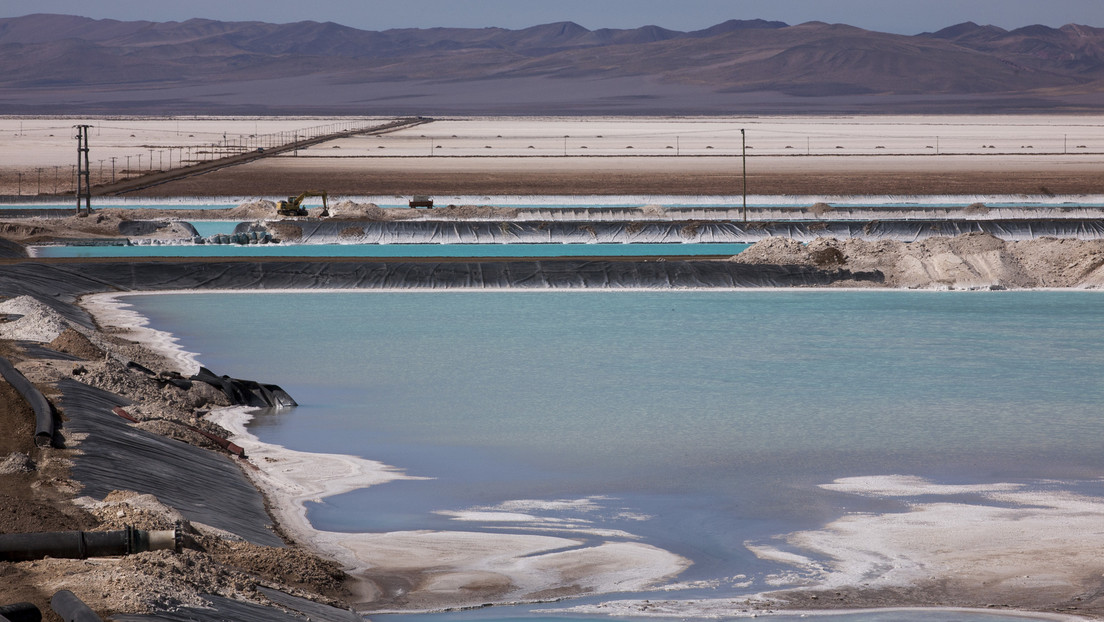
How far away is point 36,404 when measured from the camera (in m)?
8.84

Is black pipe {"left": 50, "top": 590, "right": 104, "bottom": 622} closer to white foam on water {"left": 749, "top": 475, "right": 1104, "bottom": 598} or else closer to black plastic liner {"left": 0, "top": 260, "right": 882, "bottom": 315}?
white foam on water {"left": 749, "top": 475, "right": 1104, "bottom": 598}

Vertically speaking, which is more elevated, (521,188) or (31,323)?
(521,188)

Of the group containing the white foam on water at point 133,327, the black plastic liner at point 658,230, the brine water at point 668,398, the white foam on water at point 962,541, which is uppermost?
the black plastic liner at point 658,230

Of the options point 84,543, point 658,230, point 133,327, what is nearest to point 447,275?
point 133,327

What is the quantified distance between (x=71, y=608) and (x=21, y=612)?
0.20 meters

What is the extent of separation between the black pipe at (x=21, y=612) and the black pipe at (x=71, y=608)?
0.08 metres

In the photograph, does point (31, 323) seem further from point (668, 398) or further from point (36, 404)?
point (668, 398)

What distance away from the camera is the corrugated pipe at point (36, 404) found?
27.3 feet

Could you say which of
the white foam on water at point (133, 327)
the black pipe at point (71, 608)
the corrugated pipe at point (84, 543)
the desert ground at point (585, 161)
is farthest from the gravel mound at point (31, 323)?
the desert ground at point (585, 161)

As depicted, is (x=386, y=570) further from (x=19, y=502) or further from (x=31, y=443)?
(x=31, y=443)

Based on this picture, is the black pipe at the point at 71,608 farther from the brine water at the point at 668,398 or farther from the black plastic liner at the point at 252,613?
the brine water at the point at 668,398

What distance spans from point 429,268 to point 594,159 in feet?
123

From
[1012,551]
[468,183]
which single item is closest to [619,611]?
[1012,551]

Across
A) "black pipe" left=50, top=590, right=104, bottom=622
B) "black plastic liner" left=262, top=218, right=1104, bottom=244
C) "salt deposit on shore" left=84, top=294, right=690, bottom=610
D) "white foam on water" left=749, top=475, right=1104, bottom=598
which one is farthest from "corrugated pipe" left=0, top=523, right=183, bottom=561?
"black plastic liner" left=262, top=218, right=1104, bottom=244
